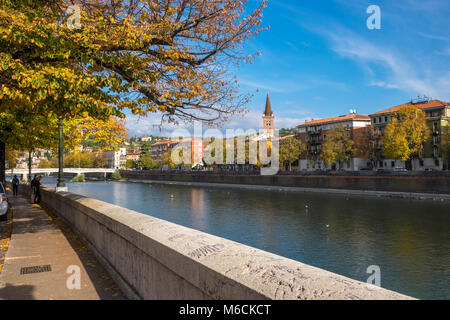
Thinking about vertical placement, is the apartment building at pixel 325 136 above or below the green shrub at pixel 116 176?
above

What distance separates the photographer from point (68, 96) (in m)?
7.88

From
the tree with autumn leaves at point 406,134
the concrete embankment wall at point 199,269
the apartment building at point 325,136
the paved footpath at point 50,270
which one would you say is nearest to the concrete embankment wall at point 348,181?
the tree with autumn leaves at point 406,134

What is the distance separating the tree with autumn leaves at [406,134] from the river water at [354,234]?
19431 millimetres

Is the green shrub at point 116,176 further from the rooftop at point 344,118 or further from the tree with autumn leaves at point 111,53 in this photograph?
the tree with autumn leaves at point 111,53

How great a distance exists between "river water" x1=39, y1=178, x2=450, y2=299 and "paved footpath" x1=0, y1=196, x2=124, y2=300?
1257 cm

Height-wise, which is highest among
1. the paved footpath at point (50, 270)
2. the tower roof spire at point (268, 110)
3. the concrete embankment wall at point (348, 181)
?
the tower roof spire at point (268, 110)

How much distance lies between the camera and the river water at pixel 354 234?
17.6 m

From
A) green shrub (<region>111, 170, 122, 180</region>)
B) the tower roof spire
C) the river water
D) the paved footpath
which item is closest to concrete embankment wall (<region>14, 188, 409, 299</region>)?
the paved footpath

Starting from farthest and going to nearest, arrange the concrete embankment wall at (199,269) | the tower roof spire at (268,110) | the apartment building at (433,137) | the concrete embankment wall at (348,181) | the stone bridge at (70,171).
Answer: the tower roof spire at (268,110) → the stone bridge at (70,171) → the apartment building at (433,137) → the concrete embankment wall at (348,181) → the concrete embankment wall at (199,269)

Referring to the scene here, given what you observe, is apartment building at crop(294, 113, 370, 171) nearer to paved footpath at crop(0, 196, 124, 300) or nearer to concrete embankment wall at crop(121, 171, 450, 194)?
concrete embankment wall at crop(121, 171, 450, 194)

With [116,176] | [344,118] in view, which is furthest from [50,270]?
[116,176]

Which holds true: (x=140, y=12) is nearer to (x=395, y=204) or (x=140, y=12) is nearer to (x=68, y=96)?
(x=68, y=96)

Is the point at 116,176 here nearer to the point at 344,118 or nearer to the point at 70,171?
the point at 70,171

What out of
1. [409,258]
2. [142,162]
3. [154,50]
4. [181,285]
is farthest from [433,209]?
[142,162]
